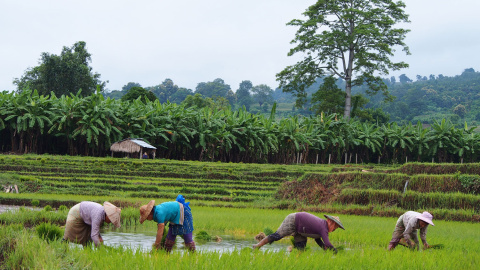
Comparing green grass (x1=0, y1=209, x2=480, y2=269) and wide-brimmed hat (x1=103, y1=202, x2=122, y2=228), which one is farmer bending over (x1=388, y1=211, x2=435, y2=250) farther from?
wide-brimmed hat (x1=103, y1=202, x2=122, y2=228)

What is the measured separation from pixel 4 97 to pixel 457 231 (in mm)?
25033

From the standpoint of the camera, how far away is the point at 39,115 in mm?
28844

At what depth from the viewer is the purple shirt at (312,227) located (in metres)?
7.46

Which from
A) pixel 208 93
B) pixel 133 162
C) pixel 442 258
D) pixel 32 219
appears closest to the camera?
pixel 442 258

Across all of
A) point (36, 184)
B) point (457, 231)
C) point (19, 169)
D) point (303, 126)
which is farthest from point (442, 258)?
point (303, 126)

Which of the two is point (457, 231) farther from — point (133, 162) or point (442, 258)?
point (133, 162)

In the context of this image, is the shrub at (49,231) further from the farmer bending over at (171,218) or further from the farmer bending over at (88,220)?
the farmer bending over at (171,218)

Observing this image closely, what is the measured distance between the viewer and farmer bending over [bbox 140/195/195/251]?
6.82m

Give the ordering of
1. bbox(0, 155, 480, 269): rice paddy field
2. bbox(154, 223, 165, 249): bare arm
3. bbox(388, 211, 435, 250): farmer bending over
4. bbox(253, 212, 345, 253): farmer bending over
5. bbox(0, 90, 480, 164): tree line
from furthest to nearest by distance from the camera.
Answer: bbox(0, 90, 480, 164): tree line → bbox(388, 211, 435, 250): farmer bending over → bbox(253, 212, 345, 253): farmer bending over → bbox(154, 223, 165, 249): bare arm → bbox(0, 155, 480, 269): rice paddy field

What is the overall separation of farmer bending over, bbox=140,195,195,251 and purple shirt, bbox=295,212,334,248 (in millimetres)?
1517

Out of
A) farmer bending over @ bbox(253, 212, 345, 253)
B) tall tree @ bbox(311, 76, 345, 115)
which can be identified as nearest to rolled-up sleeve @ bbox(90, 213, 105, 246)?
farmer bending over @ bbox(253, 212, 345, 253)

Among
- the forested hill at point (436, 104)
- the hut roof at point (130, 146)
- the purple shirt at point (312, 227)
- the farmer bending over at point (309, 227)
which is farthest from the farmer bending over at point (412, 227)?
the forested hill at point (436, 104)

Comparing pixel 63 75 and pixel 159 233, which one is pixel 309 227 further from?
pixel 63 75

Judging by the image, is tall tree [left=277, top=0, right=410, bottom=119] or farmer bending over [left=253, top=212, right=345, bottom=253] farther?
tall tree [left=277, top=0, right=410, bottom=119]
